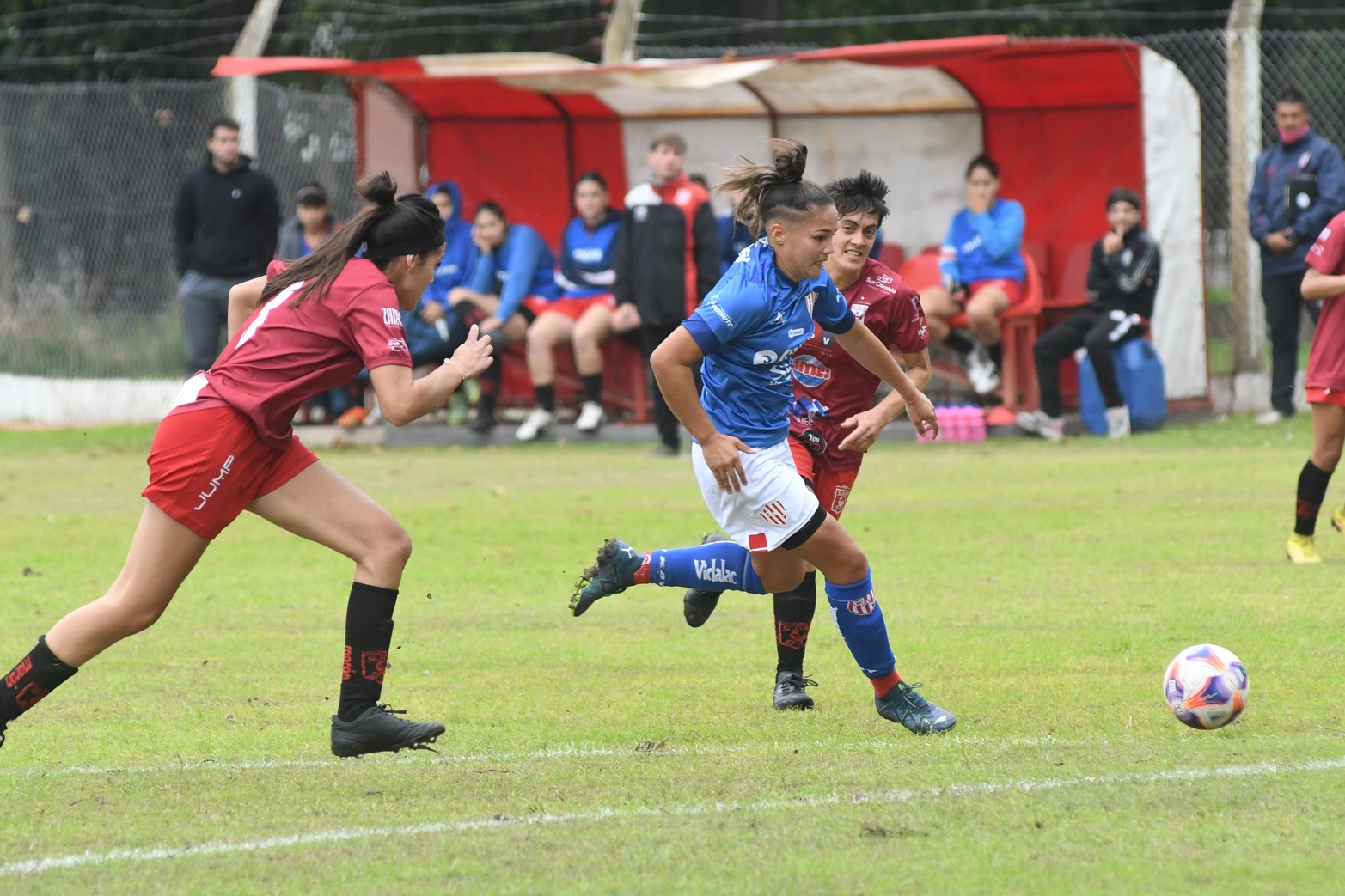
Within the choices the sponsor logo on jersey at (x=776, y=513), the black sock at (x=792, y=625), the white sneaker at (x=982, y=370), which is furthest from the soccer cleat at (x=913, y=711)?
the white sneaker at (x=982, y=370)

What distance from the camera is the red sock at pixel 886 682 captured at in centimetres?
581

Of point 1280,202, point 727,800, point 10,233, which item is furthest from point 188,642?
point 10,233

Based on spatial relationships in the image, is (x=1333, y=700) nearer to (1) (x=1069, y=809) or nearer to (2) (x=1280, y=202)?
(1) (x=1069, y=809)

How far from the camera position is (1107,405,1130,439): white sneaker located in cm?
1462

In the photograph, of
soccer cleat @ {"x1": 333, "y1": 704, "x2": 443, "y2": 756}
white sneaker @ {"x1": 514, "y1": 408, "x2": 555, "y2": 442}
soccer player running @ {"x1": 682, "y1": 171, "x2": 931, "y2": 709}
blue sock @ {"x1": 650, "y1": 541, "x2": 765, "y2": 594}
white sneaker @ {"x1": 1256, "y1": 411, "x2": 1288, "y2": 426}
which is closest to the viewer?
soccer cleat @ {"x1": 333, "y1": 704, "x2": 443, "y2": 756}

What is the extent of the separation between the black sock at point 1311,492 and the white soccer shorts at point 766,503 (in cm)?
388

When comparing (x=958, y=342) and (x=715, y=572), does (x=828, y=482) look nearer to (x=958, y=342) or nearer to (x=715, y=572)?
(x=715, y=572)

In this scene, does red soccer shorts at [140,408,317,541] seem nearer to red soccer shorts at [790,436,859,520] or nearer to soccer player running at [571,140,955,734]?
soccer player running at [571,140,955,734]

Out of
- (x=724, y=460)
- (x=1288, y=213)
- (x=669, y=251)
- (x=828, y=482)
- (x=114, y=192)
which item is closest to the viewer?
(x=724, y=460)

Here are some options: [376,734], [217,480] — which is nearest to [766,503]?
[376,734]

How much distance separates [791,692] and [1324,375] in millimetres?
3766

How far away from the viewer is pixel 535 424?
1562 cm

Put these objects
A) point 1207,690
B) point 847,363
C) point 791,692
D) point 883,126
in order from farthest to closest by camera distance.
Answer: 1. point 883,126
2. point 847,363
3. point 791,692
4. point 1207,690

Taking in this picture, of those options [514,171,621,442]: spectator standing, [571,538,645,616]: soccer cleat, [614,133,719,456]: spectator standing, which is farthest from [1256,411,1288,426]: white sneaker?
[571,538,645,616]: soccer cleat
